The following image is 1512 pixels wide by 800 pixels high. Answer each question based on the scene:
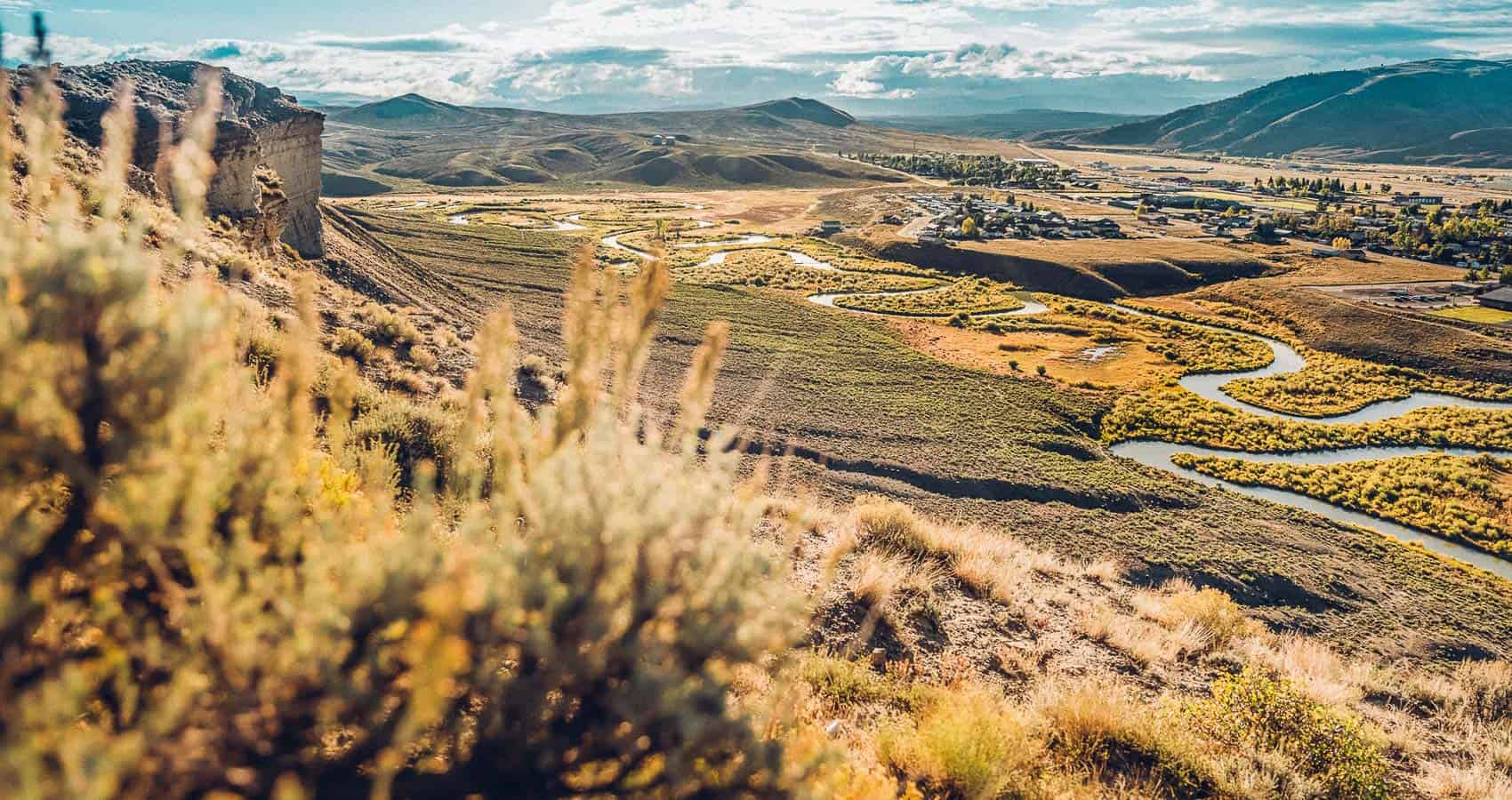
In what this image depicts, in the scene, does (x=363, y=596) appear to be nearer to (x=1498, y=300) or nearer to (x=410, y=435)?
(x=410, y=435)

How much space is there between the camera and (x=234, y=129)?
92.9 ft

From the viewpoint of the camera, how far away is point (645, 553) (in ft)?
12.9

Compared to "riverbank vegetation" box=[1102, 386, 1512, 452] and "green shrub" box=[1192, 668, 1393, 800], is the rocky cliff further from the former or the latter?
"riverbank vegetation" box=[1102, 386, 1512, 452]

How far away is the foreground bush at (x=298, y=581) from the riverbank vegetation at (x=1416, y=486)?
3554 centimetres

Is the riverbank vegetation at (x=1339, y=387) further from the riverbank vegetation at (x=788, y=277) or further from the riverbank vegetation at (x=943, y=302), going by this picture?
the riverbank vegetation at (x=788, y=277)

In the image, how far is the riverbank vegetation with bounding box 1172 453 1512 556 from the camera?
28875mm

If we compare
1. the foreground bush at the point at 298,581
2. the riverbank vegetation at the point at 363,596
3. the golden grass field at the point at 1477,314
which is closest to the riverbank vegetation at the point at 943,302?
the golden grass field at the point at 1477,314

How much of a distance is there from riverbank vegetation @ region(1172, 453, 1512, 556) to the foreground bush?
117ft

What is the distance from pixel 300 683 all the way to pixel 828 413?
30155mm

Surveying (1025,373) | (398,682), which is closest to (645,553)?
(398,682)

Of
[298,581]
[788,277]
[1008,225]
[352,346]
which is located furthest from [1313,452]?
[1008,225]

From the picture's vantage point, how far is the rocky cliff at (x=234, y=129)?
2528 centimetres

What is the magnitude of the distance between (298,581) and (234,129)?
32.3 meters

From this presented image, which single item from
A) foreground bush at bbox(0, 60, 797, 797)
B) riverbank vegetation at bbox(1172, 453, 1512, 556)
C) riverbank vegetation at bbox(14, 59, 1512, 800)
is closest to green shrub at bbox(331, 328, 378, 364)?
riverbank vegetation at bbox(14, 59, 1512, 800)
